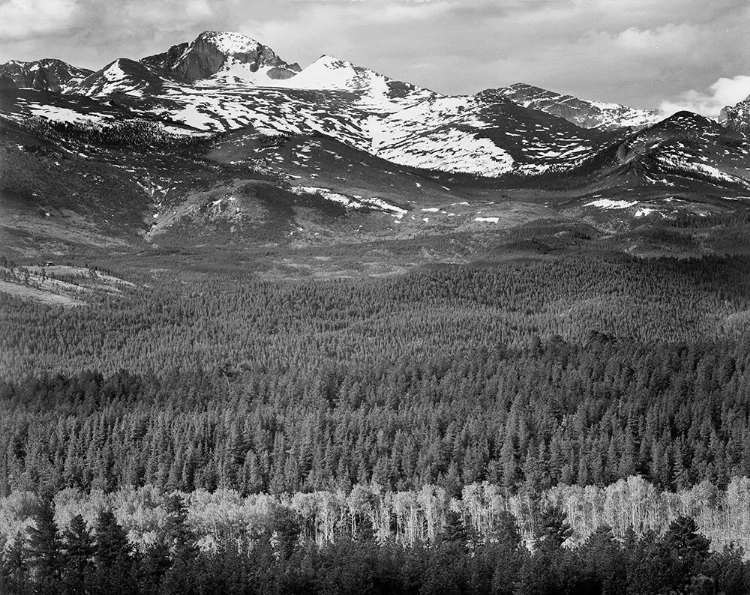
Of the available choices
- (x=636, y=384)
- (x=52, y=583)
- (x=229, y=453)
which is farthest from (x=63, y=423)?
(x=636, y=384)

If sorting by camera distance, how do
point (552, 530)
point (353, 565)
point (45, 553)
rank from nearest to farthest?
point (353, 565), point (45, 553), point (552, 530)

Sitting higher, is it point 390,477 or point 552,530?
point 390,477

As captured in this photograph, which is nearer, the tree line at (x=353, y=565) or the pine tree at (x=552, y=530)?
the tree line at (x=353, y=565)

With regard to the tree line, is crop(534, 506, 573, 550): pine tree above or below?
above

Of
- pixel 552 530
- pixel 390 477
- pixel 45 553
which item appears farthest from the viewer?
pixel 390 477

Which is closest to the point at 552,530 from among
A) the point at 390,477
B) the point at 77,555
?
the point at 390,477

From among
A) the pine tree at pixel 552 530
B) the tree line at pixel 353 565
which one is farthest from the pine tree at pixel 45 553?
the pine tree at pixel 552 530

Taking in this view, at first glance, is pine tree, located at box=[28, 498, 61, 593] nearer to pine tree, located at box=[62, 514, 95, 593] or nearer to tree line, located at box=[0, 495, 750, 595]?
tree line, located at box=[0, 495, 750, 595]

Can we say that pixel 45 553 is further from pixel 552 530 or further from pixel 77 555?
pixel 552 530

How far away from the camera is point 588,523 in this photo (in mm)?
125062

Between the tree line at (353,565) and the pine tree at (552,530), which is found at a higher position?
the pine tree at (552,530)

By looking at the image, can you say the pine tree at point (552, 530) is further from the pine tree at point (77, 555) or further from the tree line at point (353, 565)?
the pine tree at point (77, 555)

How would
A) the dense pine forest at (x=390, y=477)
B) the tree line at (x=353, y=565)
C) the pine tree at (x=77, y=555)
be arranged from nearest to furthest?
1. the pine tree at (x=77, y=555)
2. the tree line at (x=353, y=565)
3. the dense pine forest at (x=390, y=477)

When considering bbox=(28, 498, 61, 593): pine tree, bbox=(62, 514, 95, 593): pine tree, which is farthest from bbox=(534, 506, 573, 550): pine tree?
bbox=(28, 498, 61, 593): pine tree
